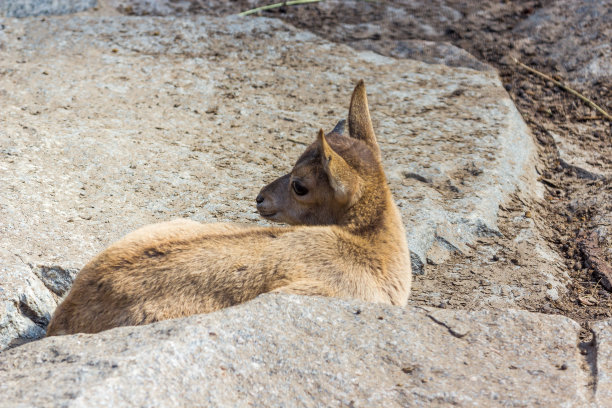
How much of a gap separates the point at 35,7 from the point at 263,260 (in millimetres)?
5645

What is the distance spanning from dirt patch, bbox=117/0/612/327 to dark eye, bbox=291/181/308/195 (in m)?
1.07

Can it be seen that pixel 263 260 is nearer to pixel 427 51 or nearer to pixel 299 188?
pixel 299 188

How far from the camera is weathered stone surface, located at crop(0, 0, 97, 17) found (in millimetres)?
7727

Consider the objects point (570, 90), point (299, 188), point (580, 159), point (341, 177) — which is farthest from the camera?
point (570, 90)

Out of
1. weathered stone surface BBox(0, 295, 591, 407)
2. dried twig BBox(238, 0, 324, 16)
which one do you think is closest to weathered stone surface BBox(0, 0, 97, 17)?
dried twig BBox(238, 0, 324, 16)

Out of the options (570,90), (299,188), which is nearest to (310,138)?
(299,188)

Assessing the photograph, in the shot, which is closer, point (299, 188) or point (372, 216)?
point (372, 216)

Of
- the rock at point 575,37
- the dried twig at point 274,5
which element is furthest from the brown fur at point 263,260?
the dried twig at point 274,5

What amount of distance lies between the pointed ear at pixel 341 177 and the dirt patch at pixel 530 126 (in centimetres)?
101

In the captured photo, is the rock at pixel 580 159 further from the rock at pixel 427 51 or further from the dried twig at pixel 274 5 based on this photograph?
the dried twig at pixel 274 5

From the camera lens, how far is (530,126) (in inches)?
279

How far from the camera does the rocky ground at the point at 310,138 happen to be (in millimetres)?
3027

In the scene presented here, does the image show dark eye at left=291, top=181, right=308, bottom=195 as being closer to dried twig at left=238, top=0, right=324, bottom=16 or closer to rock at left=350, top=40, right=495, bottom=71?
rock at left=350, top=40, right=495, bottom=71

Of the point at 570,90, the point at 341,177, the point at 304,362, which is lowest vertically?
the point at 570,90
